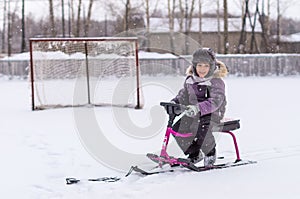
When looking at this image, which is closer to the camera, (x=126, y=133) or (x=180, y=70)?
(x=126, y=133)

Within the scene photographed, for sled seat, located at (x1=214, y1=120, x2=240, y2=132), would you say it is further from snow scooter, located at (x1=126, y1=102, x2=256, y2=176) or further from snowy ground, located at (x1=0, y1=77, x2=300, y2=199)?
snowy ground, located at (x1=0, y1=77, x2=300, y2=199)

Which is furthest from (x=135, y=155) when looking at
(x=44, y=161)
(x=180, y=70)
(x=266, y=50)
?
(x=266, y=50)

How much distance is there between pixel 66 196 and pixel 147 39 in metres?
30.6

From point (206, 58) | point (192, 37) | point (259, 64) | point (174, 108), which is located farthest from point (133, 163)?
point (192, 37)

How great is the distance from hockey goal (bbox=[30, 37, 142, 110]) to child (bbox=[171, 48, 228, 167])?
6581mm

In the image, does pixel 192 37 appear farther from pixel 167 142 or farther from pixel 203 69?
pixel 167 142

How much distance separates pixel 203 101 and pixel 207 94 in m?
0.12

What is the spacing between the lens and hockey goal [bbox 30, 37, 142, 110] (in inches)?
483

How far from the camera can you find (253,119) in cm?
950

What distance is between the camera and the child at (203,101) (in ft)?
16.7

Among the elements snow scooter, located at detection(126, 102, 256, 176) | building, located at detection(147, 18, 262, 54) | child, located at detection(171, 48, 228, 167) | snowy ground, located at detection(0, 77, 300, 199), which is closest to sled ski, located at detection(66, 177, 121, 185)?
snowy ground, located at detection(0, 77, 300, 199)


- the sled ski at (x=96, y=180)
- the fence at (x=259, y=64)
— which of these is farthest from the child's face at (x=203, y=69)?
the fence at (x=259, y=64)

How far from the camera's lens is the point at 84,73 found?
14.4 m

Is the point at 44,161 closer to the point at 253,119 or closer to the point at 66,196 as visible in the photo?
the point at 66,196
